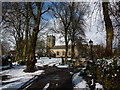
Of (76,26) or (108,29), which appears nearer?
(108,29)

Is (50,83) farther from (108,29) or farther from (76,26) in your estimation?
(76,26)

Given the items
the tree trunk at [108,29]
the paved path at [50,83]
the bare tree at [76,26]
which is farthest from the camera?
the bare tree at [76,26]

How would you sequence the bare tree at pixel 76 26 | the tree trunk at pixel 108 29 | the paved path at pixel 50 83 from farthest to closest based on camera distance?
the bare tree at pixel 76 26, the tree trunk at pixel 108 29, the paved path at pixel 50 83

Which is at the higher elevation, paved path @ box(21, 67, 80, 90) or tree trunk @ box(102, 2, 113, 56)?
tree trunk @ box(102, 2, 113, 56)

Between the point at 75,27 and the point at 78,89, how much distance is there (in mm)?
20562

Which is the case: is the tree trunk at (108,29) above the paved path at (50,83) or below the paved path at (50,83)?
above

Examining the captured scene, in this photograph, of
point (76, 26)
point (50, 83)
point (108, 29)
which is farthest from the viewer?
point (76, 26)

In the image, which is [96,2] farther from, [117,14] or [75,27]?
[75,27]

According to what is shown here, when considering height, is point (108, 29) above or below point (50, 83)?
above

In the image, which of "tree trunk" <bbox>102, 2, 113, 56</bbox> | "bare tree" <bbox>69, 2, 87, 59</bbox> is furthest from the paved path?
"bare tree" <bbox>69, 2, 87, 59</bbox>

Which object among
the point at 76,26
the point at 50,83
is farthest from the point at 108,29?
the point at 76,26

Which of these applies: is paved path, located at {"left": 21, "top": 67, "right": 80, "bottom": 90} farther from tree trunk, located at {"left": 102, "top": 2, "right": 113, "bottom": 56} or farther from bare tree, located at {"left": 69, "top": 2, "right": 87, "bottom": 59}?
bare tree, located at {"left": 69, "top": 2, "right": 87, "bottom": 59}

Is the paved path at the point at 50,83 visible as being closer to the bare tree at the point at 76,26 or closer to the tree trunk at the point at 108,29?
the tree trunk at the point at 108,29

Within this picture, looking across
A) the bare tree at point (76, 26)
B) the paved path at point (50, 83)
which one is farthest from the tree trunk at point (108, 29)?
the bare tree at point (76, 26)
